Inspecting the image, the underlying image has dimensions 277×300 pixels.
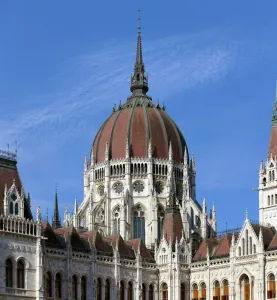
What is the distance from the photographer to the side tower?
307 feet

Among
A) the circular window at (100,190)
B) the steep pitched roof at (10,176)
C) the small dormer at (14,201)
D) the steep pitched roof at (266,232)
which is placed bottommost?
the steep pitched roof at (266,232)

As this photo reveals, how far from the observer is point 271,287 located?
8519 centimetres

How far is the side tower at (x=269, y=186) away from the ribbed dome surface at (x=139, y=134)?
864 inches

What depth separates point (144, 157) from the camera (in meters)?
115

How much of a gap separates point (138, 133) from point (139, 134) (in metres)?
0.20

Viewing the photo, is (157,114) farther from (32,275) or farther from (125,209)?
(32,275)

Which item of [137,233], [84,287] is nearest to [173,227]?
[84,287]

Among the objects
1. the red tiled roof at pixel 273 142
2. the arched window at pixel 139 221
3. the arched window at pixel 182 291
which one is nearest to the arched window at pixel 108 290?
the arched window at pixel 182 291

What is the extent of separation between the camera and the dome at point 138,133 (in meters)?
115

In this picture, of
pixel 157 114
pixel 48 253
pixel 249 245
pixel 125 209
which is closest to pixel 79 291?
pixel 48 253

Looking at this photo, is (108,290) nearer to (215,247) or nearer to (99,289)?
(99,289)

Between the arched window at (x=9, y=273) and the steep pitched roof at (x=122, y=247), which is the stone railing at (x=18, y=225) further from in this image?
the steep pitched roof at (x=122, y=247)

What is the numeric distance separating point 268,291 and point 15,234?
25.7 m

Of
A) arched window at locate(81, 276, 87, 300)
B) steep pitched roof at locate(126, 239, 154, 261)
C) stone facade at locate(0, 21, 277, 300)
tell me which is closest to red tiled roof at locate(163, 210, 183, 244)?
stone facade at locate(0, 21, 277, 300)
